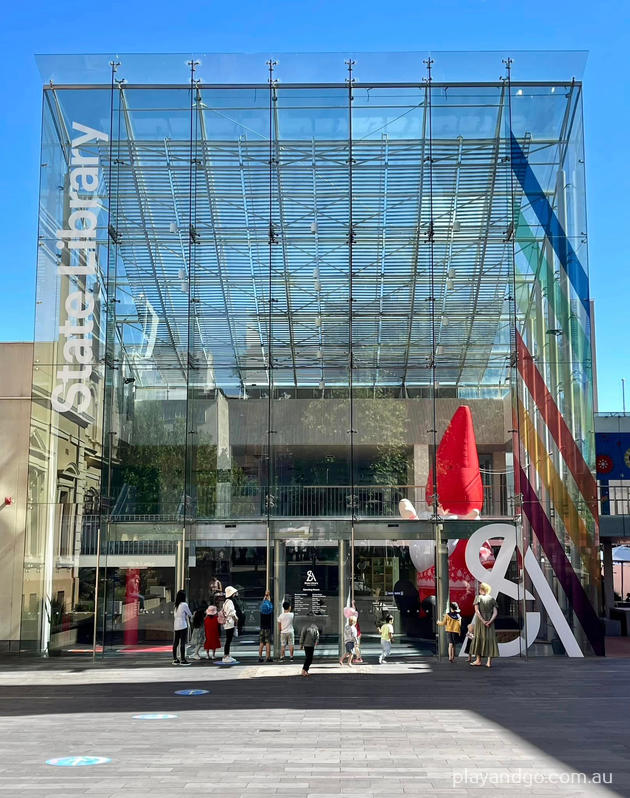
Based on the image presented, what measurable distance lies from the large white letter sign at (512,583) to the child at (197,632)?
5827mm

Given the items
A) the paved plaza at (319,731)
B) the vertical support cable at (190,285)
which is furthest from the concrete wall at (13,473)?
the vertical support cable at (190,285)

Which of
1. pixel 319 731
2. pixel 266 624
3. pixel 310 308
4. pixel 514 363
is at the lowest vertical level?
pixel 319 731

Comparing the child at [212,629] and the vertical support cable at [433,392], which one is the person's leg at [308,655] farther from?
the vertical support cable at [433,392]

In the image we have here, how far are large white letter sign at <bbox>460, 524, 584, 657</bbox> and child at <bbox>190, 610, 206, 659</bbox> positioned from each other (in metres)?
5.83

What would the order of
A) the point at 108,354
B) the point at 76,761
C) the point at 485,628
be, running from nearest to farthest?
the point at 76,761 < the point at 485,628 < the point at 108,354

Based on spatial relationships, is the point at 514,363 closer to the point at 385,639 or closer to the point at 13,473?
the point at 385,639

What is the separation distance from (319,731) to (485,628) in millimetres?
8088

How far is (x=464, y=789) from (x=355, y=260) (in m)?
15.9

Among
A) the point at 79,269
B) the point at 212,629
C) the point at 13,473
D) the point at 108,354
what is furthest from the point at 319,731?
the point at 79,269

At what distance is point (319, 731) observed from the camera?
468 inches

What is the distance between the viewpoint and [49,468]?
21766 millimetres

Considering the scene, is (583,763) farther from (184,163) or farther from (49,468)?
(184,163)

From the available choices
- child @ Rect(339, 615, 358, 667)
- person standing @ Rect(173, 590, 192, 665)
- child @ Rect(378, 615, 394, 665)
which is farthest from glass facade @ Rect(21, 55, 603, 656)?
person standing @ Rect(173, 590, 192, 665)

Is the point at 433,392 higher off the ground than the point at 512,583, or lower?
higher
